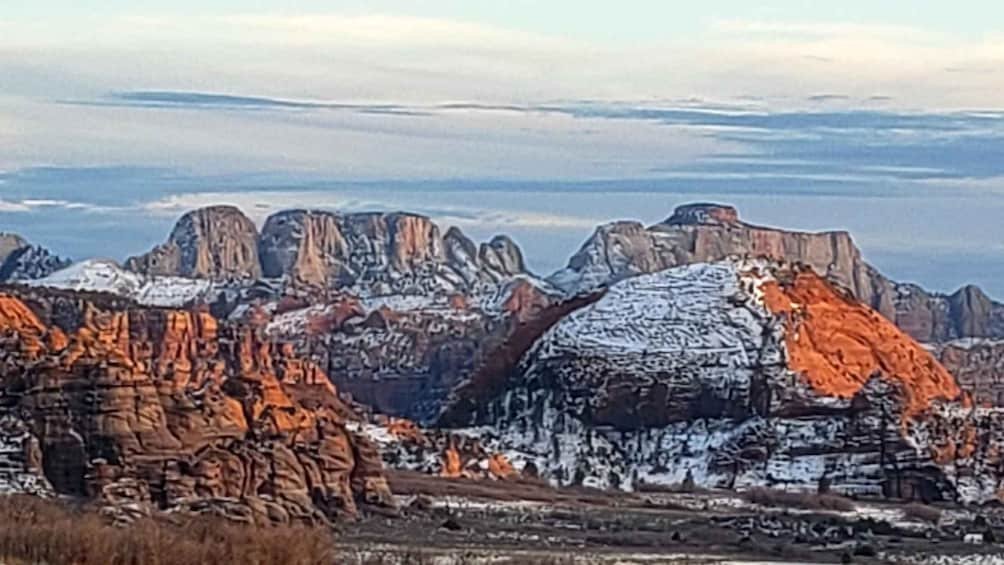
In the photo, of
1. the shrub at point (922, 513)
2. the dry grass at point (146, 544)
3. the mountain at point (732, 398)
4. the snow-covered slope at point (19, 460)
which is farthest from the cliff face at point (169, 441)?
the mountain at point (732, 398)

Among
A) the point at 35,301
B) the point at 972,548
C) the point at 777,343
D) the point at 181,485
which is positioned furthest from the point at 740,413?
the point at 181,485

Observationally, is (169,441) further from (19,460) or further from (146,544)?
(146,544)

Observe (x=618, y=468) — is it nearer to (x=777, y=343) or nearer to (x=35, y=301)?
(x=777, y=343)

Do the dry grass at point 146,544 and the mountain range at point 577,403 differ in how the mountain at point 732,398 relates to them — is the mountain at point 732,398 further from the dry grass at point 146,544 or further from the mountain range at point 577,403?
the dry grass at point 146,544

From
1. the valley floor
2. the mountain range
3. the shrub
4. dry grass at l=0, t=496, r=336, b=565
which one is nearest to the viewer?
dry grass at l=0, t=496, r=336, b=565

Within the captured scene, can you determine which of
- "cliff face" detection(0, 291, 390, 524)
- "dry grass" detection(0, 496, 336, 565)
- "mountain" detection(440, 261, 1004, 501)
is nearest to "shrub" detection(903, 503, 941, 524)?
"mountain" detection(440, 261, 1004, 501)

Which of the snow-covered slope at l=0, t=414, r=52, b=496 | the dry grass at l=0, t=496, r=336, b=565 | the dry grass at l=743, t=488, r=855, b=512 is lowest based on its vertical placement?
the dry grass at l=743, t=488, r=855, b=512

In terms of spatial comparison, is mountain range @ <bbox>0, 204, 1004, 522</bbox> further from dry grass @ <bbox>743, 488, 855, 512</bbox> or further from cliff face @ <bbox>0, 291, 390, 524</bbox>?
dry grass @ <bbox>743, 488, 855, 512</bbox>

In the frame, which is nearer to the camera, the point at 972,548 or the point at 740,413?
the point at 972,548
